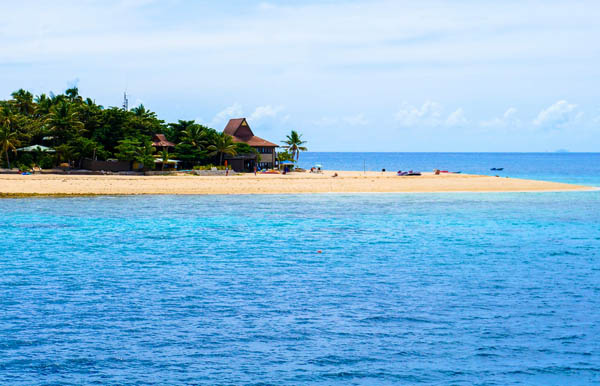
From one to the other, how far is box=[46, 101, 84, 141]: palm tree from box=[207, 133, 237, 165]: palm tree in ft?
65.5

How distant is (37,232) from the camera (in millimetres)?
38469

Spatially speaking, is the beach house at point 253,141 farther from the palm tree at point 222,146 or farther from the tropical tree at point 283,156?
the palm tree at point 222,146

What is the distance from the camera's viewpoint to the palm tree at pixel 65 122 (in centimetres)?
9112

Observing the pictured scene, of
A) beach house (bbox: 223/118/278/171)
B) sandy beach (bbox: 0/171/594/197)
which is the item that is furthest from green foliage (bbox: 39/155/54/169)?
beach house (bbox: 223/118/278/171)

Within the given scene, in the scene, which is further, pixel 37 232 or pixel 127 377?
pixel 37 232

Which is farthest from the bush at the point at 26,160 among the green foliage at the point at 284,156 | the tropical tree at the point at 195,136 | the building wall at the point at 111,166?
the green foliage at the point at 284,156

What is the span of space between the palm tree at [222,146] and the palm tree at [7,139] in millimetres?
28238

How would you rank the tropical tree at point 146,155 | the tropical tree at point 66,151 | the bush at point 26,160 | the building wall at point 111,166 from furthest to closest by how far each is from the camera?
the bush at point 26,160 → the building wall at point 111,166 → the tropical tree at point 66,151 → the tropical tree at point 146,155

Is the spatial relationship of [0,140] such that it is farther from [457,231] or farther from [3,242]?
[457,231]

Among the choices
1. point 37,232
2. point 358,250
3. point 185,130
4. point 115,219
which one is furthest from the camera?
point 185,130

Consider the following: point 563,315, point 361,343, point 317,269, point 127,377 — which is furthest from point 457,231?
point 127,377

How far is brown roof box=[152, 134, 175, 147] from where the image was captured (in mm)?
102250

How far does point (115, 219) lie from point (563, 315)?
34.2m

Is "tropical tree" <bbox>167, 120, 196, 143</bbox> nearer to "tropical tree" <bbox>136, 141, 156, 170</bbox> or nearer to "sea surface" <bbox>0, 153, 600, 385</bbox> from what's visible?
"tropical tree" <bbox>136, 141, 156, 170</bbox>
